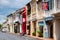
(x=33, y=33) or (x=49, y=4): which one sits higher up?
(x=49, y=4)

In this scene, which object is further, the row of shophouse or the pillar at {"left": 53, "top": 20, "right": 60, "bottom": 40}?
the pillar at {"left": 53, "top": 20, "right": 60, "bottom": 40}

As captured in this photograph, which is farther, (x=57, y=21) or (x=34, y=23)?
(x=34, y=23)

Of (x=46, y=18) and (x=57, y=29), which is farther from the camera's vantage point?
(x=46, y=18)

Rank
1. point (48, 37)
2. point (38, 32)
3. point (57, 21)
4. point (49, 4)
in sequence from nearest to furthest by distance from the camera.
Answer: point (57, 21), point (49, 4), point (48, 37), point (38, 32)

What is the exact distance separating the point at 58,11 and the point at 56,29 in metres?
4.03

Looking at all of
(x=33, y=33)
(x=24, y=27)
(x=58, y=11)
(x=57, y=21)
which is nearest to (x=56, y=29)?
(x=57, y=21)

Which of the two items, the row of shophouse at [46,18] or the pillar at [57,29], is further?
the pillar at [57,29]

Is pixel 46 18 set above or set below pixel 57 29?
above

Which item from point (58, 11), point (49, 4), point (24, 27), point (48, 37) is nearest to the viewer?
point (58, 11)

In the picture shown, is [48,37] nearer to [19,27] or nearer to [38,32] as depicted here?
[38,32]

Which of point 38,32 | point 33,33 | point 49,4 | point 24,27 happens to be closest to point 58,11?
point 49,4

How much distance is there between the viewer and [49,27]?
41.4 m

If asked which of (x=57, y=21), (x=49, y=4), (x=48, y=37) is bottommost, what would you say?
(x=48, y=37)

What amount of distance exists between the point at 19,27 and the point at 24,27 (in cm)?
969
